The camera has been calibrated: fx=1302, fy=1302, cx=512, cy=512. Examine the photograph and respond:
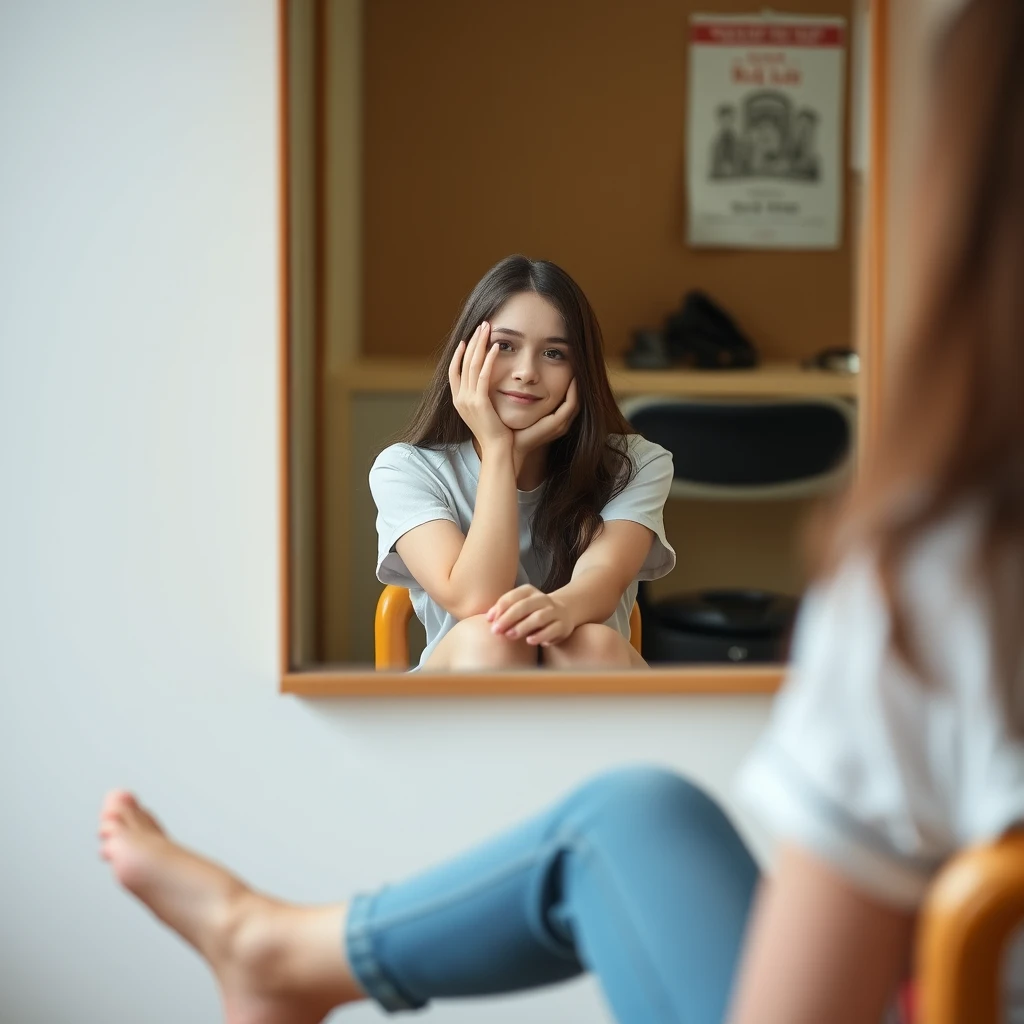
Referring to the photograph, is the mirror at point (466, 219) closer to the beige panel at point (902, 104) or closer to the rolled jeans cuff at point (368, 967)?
the beige panel at point (902, 104)

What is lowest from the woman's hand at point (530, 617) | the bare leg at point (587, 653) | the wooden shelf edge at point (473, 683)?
the wooden shelf edge at point (473, 683)

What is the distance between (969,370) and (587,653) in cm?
76

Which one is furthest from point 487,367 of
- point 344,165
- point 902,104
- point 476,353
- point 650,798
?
point 650,798

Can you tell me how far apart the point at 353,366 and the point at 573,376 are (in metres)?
0.21

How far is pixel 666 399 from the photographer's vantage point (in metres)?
1.25

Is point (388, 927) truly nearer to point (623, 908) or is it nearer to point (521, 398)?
point (623, 908)

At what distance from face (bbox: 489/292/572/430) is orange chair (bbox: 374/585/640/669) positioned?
198 millimetres

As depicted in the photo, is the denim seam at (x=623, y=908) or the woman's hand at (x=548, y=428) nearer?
the denim seam at (x=623, y=908)

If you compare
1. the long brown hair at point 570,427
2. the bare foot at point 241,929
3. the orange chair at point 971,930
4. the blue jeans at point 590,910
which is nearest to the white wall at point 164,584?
the long brown hair at point 570,427

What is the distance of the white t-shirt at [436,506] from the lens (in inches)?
49.1

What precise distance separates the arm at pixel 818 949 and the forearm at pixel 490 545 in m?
0.69

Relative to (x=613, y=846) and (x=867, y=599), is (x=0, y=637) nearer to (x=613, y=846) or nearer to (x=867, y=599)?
(x=613, y=846)

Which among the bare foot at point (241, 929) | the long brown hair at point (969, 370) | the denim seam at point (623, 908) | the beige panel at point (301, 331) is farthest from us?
the beige panel at point (301, 331)

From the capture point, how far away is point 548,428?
1.25 metres
